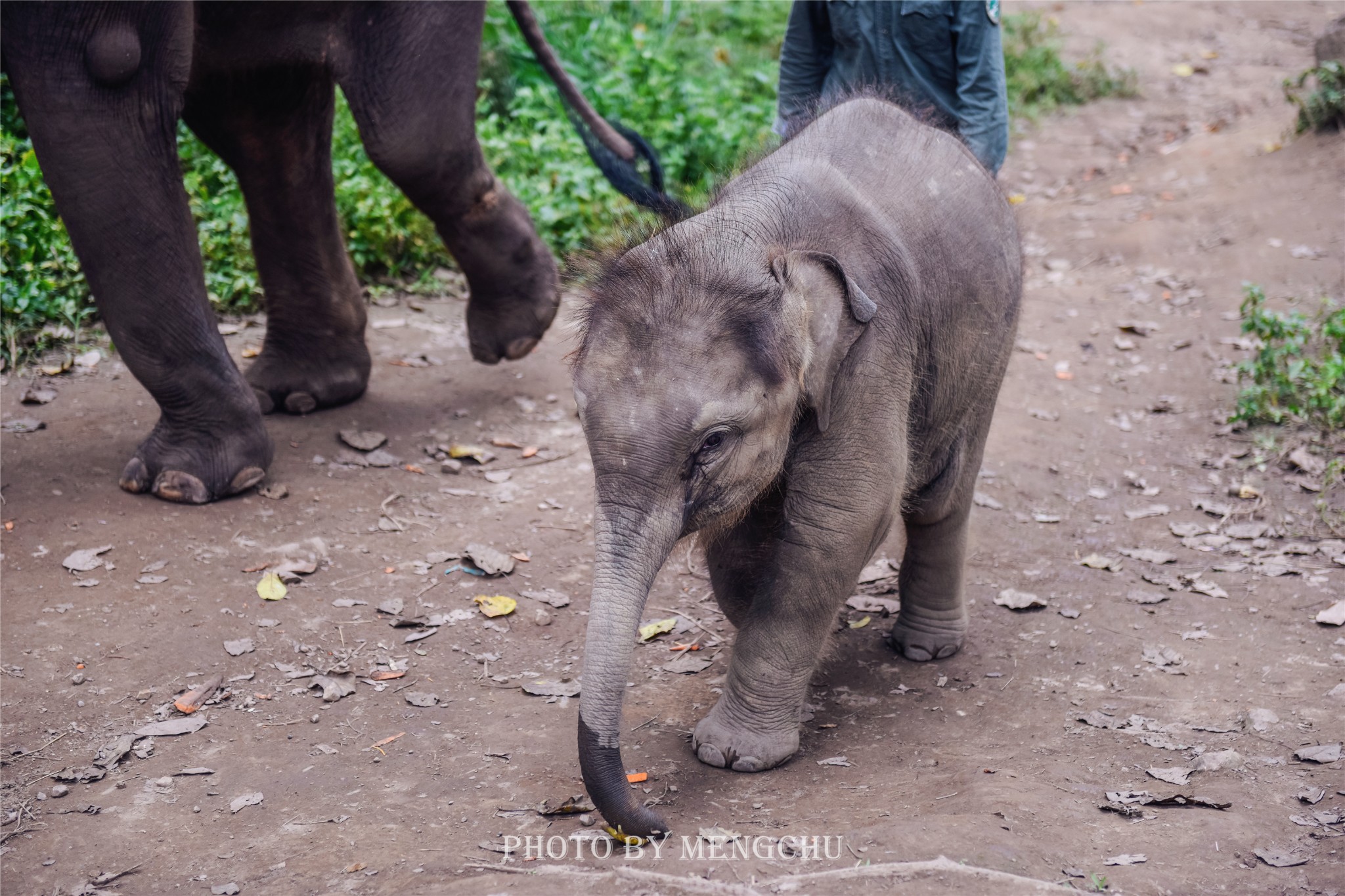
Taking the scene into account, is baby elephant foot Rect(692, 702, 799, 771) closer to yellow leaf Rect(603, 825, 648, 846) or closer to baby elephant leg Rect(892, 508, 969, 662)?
yellow leaf Rect(603, 825, 648, 846)

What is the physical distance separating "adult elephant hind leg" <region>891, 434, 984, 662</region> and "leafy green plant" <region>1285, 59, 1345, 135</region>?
612 centimetres

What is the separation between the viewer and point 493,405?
598cm

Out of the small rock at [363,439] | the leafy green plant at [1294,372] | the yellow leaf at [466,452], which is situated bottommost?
the yellow leaf at [466,452]

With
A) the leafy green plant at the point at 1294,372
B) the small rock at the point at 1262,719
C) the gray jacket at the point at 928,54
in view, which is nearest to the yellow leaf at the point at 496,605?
the gray jacket at the point at 928,54

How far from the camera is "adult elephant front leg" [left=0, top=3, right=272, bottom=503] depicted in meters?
4.14

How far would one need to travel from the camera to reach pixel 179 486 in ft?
15.3

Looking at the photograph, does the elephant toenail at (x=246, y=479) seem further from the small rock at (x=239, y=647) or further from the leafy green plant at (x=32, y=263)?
the leafy green plant at (x=32, y=263)

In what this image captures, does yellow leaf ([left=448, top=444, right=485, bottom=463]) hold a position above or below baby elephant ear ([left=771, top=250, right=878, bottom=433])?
below

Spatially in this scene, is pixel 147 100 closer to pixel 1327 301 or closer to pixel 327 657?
pixel 327 657

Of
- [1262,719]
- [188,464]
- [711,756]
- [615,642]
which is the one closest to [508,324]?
[188,464]

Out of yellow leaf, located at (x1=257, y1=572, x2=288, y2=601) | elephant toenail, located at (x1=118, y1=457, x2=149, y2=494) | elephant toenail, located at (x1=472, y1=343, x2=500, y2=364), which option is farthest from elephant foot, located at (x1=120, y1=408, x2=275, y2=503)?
elephant toenail, located at (x1=472, y1=343, x2=500, y2=364)

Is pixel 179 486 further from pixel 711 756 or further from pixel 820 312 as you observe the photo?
pixel 820 312

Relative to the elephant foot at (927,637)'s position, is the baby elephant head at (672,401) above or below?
above

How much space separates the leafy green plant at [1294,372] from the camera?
571 cm
